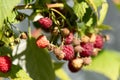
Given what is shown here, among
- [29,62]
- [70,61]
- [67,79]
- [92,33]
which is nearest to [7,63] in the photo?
[29,62]

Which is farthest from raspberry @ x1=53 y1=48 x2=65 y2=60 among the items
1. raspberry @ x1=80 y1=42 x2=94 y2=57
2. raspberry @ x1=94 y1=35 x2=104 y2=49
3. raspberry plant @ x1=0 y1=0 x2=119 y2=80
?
raspberry @ x1=94 y1=35 x2=104 y2=49

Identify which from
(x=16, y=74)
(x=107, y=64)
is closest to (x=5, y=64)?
(x=16, y=74)

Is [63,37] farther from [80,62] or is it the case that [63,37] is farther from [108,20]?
[108,20]

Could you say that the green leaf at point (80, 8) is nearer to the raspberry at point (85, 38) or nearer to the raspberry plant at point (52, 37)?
the raspberry plant at point (52, 37)

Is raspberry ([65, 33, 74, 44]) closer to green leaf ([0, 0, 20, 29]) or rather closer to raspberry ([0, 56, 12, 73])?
raspberry ([0, 56, 12, 73])

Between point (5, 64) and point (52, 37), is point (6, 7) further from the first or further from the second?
point (52, 37)

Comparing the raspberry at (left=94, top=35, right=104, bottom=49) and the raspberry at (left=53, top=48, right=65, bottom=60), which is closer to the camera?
the raspberry at (left=53, top=48, right=65, bottom=60)
